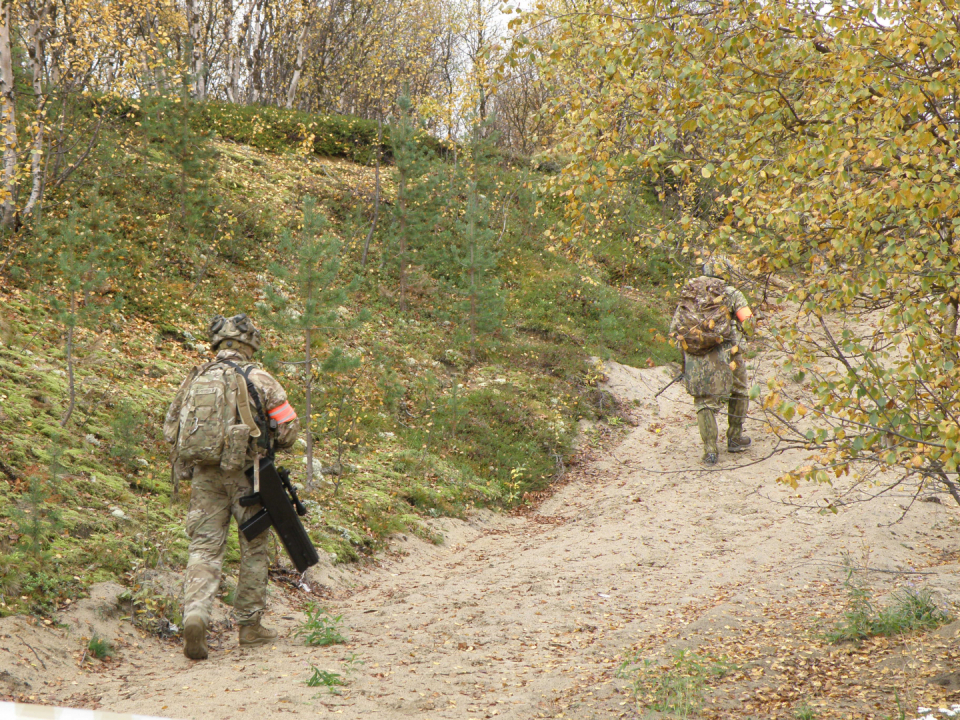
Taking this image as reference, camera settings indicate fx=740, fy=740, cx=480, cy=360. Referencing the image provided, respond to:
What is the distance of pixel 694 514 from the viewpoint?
9070 millimetres

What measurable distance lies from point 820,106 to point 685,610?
406 centimetres

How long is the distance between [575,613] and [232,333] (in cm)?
366

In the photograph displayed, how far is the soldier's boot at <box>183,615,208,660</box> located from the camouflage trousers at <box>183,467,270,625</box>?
0.49 ft

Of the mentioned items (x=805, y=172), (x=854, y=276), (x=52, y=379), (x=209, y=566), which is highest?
(x=805, y=172)

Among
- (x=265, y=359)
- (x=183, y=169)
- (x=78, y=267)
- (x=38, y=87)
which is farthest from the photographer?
(x=183, y=169)

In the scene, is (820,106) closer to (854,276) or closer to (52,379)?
(854,276)

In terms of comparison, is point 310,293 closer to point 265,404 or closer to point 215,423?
point 265,404

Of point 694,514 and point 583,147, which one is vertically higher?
point 583,147

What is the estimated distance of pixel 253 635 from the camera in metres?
5.43

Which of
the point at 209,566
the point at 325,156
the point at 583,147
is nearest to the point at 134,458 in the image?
the point at 209,566

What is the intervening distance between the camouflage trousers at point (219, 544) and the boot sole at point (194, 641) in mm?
171

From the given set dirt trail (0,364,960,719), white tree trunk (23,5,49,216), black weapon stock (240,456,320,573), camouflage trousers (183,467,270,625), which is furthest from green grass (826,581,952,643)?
white tree trunk (23,5,49,216)

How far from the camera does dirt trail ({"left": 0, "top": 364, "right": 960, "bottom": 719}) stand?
4.42 meters

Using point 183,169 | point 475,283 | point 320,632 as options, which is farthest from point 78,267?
point 475,283
